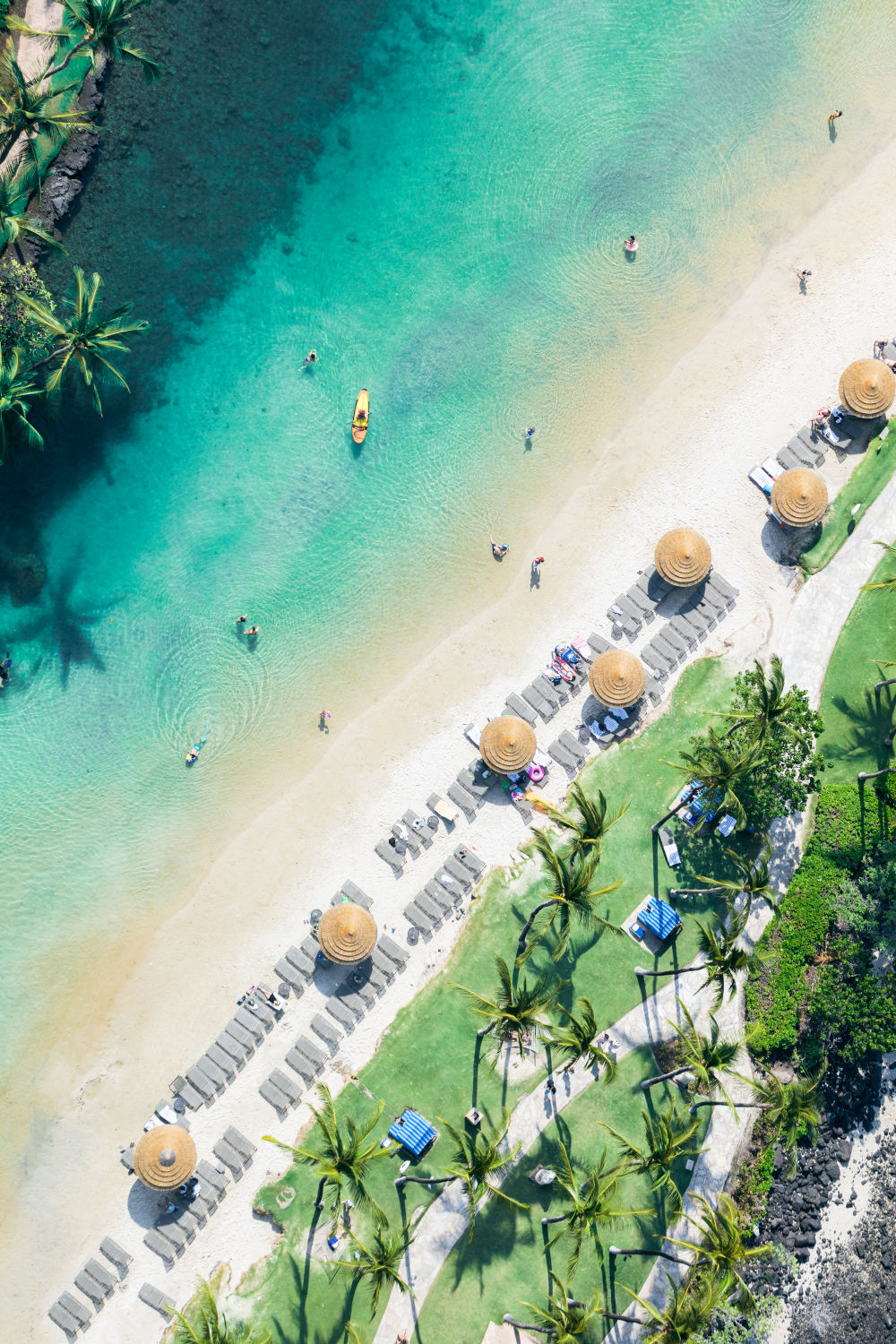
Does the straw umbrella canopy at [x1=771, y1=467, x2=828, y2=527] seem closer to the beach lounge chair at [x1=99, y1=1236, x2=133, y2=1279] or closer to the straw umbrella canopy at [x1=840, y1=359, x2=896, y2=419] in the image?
the straw umbrella canopy at [x1=840, y1=359, x2=896, y2=419]

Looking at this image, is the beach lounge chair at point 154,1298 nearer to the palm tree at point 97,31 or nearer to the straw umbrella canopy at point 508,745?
the straw umbrella canopy at point 508,745

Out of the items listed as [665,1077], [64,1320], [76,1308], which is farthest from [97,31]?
[64,1320]

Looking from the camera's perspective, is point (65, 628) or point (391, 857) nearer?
point (391, 857)

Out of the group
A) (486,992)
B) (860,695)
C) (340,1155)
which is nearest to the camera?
(340,1155)

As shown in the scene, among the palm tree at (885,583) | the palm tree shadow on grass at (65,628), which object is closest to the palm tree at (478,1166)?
the palm tree shadow on grass at (65,628)

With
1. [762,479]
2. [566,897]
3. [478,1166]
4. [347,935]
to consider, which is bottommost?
[478,1166]

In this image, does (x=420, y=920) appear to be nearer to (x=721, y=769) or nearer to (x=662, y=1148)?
(x=662, y=1148)

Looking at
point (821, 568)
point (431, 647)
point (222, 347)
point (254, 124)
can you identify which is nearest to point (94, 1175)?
point (431, 647)
